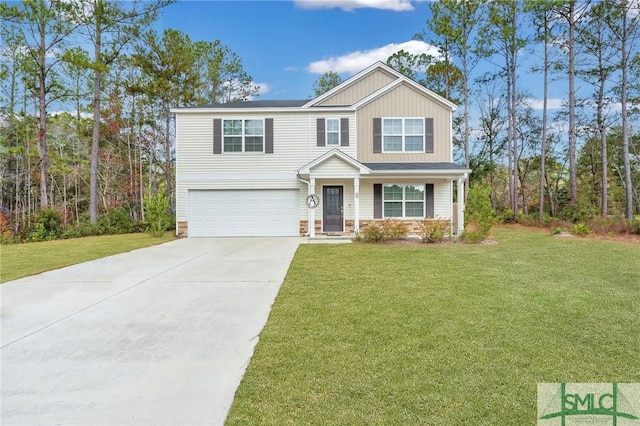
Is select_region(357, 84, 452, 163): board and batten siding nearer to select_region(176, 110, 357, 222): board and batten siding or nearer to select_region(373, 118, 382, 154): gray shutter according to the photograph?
select_region(373, 118, 382, 154): gray shutter

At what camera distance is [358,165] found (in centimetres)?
1238

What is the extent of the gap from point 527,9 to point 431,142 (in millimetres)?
11662

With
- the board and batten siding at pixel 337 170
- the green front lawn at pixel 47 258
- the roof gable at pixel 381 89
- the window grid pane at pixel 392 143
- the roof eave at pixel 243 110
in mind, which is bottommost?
the green front lawn at pixel 47 258

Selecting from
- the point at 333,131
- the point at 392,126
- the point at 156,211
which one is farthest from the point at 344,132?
the point at 156,211

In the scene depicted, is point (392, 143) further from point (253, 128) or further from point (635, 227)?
point (635, 227)

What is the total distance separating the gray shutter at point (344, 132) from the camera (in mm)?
14008

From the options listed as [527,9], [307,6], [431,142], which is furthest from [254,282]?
[527,9]

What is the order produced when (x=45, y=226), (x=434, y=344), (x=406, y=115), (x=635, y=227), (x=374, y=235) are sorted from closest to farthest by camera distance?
(x=434, y=344), (x=374, y=235), (x=635, y=227), (x=406, y=115), (x=45, y=226)

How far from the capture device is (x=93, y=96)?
18.5 m

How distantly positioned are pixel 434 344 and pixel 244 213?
11398 mm

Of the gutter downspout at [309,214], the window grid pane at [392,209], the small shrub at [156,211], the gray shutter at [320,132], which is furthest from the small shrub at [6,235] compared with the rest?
the window grid pane at [392,209]

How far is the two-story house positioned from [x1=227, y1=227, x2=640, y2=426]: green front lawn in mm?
7043

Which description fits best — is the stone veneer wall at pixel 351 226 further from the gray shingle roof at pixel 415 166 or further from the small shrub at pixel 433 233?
the gray shingle roof at pixel 415 166

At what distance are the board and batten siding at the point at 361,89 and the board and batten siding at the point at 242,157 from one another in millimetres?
1372
